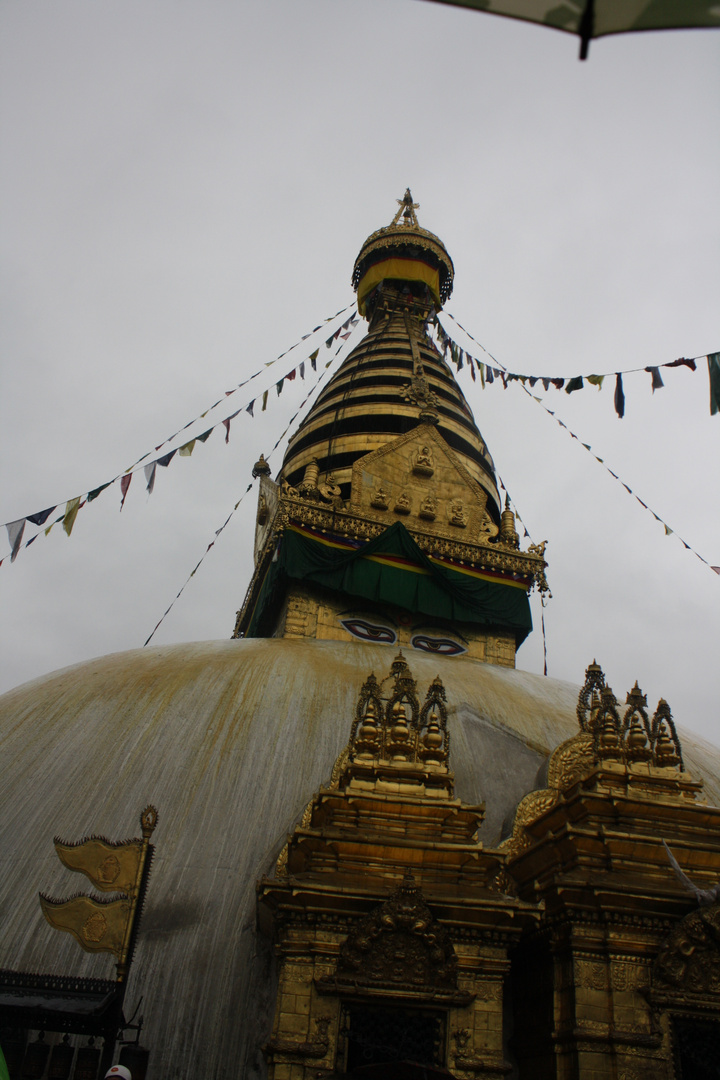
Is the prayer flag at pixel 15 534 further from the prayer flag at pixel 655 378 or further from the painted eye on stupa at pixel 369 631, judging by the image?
the prayer flag at pixel 655 378

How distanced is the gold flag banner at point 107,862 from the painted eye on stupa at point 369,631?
8.85 m

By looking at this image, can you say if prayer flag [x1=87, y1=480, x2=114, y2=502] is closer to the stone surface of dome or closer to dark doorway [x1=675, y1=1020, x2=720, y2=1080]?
the stone surface of dome

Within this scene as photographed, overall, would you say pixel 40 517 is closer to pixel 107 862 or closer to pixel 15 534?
pixel 15 534

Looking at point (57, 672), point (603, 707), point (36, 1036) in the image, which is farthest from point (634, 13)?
point (57, 672)

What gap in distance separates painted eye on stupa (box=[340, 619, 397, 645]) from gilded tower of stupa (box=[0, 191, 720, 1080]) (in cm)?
323

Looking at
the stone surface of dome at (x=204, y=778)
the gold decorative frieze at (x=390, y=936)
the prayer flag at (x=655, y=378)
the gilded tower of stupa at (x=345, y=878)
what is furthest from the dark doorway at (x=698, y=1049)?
the prayer flag at (x=655, y=378)

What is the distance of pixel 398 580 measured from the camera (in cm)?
1450

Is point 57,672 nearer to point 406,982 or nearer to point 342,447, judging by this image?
point 406,982

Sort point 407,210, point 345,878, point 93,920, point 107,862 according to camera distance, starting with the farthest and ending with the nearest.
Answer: point 407,210 → point 345,878 → point 107,862 → point 93,920

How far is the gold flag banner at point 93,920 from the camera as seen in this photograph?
16.9ft

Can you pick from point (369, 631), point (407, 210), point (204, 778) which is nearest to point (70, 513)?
point (204, 778)

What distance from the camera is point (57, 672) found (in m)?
11.0

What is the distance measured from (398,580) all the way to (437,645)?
4.82 feet

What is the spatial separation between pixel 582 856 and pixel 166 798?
420 cm
